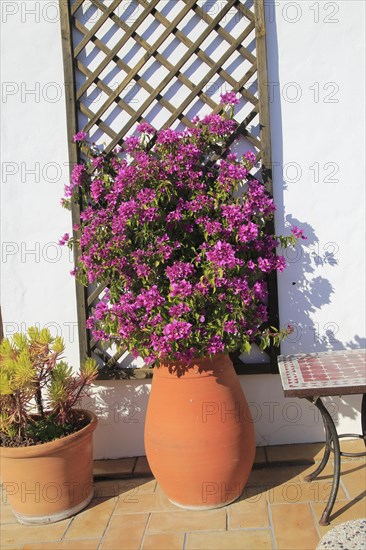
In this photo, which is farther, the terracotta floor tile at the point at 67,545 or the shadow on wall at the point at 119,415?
the shadow on wall at the point at 119,415

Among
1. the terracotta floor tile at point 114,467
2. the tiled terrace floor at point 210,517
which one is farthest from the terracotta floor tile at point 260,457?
the terracotta floor tile at point 114,467

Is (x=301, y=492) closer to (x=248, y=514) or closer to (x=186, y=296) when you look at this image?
(x=248, y=514)

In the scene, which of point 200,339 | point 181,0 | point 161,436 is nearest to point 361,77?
point 181,0

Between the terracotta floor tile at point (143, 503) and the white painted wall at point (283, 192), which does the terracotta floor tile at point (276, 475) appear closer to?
the white painted wall at point (283, 192)

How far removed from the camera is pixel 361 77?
295cm

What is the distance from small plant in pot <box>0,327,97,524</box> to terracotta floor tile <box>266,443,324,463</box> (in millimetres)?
994

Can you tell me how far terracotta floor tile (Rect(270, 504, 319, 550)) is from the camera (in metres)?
2.20

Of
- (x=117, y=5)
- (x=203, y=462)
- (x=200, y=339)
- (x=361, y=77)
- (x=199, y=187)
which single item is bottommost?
(x=203, y=462)

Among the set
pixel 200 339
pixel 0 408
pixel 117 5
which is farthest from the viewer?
pixel 117 5

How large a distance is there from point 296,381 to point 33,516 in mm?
1367

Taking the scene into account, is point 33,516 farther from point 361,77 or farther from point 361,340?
point 361,77

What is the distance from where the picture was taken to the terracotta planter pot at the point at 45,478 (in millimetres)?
2480

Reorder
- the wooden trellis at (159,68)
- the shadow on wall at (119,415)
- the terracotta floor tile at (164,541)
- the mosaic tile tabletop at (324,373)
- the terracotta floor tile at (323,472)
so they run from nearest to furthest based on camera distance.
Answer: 1. the mosaic tile tabletop at (324,373)
2. the terracotta floor tile at (164,541)
3. the terracotta floor tile at (323,472)
4. the wooden trellis at (159,68)
5. the shadow on wall at (119,415)

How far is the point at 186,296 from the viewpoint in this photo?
231cm
